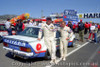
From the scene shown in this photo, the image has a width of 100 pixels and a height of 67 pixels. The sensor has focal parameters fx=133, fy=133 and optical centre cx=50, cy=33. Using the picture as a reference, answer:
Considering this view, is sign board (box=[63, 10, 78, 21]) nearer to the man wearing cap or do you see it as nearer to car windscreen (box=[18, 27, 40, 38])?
car windscreen (box=[18, 27, 40, 38])

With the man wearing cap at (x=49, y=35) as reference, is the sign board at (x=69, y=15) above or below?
above

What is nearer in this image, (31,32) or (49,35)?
(49,35)

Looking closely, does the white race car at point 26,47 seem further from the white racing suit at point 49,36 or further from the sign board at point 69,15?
the sign board at point 69,15

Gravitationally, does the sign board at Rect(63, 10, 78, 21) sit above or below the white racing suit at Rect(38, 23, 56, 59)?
above

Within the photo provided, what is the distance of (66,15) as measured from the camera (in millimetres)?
15680

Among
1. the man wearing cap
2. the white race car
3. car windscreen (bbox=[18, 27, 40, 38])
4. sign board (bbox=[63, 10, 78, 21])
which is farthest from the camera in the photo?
sign board (bbox=[63, 10, 78, 21])

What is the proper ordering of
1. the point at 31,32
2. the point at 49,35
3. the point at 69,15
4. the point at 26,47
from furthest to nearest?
the point at 69,15 → the point at 31,32 → the point at 49,35 → the point at 26,47

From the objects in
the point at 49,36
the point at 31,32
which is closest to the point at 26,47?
the point at 49,36

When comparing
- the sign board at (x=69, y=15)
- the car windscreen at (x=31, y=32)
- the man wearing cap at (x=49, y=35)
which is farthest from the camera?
the sign board at (x=69, y=15)

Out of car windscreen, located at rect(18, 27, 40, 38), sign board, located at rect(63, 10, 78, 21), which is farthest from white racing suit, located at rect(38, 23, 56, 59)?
sign board, located at rect(63, 10, 78, 21)

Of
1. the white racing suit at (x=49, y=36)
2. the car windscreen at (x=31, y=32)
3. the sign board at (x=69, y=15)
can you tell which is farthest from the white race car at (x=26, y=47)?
the sign board at (x=69, y=15)

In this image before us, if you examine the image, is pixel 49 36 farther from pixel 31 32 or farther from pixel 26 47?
pixel 31 32

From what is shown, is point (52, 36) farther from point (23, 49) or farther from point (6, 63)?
point (6, 63)

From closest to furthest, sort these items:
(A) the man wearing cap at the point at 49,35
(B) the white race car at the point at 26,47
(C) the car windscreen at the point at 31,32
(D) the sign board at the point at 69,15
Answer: (B) the white race car at the point at 26,47
(A) the man wearing cap at the point at 49,35
(C) the car windscreen at the point at 31,32
(D) the sign board at the point at 69,15
